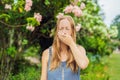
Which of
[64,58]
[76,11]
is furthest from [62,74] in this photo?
[76,11]

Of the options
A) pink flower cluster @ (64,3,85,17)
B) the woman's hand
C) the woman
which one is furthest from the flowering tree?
the woman's hand

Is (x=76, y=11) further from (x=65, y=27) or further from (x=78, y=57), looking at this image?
(x=78, y=57)

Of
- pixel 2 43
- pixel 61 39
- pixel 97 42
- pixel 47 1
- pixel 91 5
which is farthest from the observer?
pixel 97 42

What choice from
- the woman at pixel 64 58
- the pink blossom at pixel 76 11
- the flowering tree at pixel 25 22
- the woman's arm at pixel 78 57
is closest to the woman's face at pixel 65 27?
the woman at pixel 64 58

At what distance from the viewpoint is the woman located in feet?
18.2

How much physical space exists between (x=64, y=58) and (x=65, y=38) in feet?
1.09

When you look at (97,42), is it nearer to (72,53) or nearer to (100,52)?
(100,52)

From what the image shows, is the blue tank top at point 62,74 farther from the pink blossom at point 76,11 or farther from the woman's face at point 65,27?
the pink blossom at point 76,11

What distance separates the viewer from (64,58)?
5.70 metres

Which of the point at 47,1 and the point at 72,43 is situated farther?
the point at 47,1

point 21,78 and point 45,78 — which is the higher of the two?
point 45,78

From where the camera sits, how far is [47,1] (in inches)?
408

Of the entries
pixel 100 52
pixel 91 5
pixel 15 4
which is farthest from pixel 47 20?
pixel 100 52

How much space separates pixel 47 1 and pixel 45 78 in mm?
4879
